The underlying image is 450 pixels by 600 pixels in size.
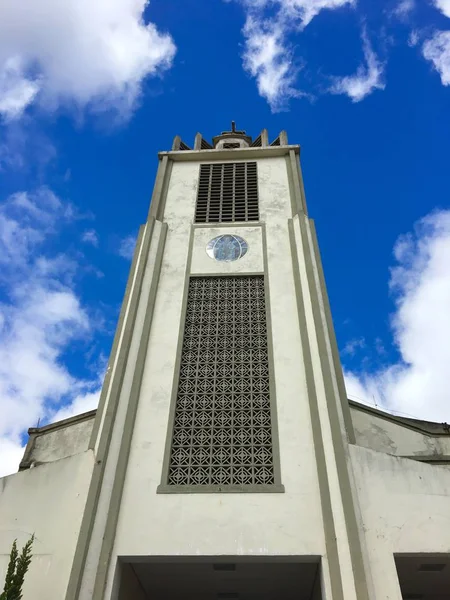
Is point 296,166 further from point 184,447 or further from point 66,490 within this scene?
point 66,490

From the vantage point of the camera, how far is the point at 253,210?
44.2 ft

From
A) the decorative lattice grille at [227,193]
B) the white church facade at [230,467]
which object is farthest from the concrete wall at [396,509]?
the decorative lattice grille at [227,193]

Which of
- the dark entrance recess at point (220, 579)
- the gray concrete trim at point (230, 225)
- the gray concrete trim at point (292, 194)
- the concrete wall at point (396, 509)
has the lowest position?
the dark entrance recess at point (220, 579)

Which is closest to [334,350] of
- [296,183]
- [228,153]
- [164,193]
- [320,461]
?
[320,461]

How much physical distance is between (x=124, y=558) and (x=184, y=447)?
189 cm

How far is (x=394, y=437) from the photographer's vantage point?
11.4 meters

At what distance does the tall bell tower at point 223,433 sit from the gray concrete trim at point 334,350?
67 millimetres

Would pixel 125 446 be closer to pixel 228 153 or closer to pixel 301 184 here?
pixel 301 184

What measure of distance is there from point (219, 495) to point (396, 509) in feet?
8.50

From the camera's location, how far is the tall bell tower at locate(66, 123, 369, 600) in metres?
7.49

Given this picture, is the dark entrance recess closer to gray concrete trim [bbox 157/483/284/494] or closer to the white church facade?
the white church facade

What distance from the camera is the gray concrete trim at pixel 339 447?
23.1 feet

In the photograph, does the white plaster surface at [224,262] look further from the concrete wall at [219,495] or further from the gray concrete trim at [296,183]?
the gray concrete trim at [296,183]

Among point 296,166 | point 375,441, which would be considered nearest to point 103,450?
point 375,441
